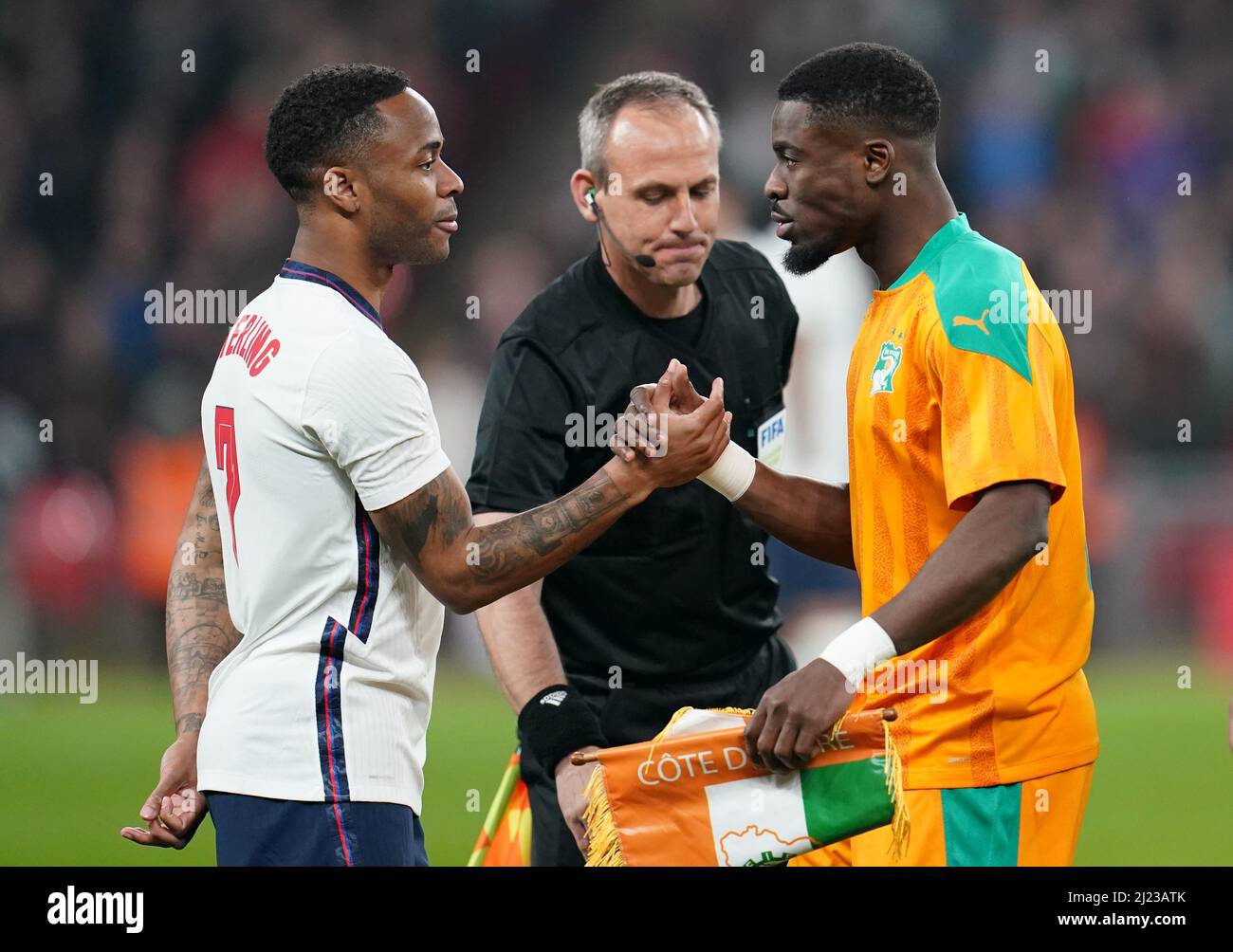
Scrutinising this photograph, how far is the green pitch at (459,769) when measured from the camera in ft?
21.0

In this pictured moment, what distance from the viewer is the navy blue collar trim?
2.96 metres

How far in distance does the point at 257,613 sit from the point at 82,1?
412 inches

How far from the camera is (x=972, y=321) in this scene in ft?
9.38

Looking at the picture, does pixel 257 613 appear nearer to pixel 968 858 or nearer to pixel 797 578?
pixel 968 858

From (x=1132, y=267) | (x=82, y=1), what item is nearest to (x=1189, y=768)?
(x=1132, y=267)

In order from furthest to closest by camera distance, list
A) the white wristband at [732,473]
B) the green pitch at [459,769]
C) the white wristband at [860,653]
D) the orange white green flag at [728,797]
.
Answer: the green pitch at [459,769], the white wristband at [732,473], the orange white green flag at [728,797], the white wristband at [860,653]

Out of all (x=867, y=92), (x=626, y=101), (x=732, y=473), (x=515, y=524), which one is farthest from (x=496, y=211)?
(x=515, y=524)

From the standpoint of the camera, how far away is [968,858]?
9.61ft

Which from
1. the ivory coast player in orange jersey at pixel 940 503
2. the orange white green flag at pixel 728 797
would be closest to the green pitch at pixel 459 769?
the orange white green flag at pixel 728 797

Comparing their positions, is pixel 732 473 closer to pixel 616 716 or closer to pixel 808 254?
pixel 808 254

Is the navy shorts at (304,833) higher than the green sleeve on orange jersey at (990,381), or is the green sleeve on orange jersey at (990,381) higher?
the green sleeve on orange jersey at (990,381)

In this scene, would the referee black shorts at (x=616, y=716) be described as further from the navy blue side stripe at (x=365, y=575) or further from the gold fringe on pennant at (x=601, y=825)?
the navy blue side stripe at (x=365, y=575)

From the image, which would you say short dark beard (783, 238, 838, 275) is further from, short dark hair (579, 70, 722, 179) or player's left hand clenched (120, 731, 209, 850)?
player's left hand clenched (120, 731, 209, 850)

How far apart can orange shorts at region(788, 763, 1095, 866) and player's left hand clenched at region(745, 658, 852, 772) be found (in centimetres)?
32
